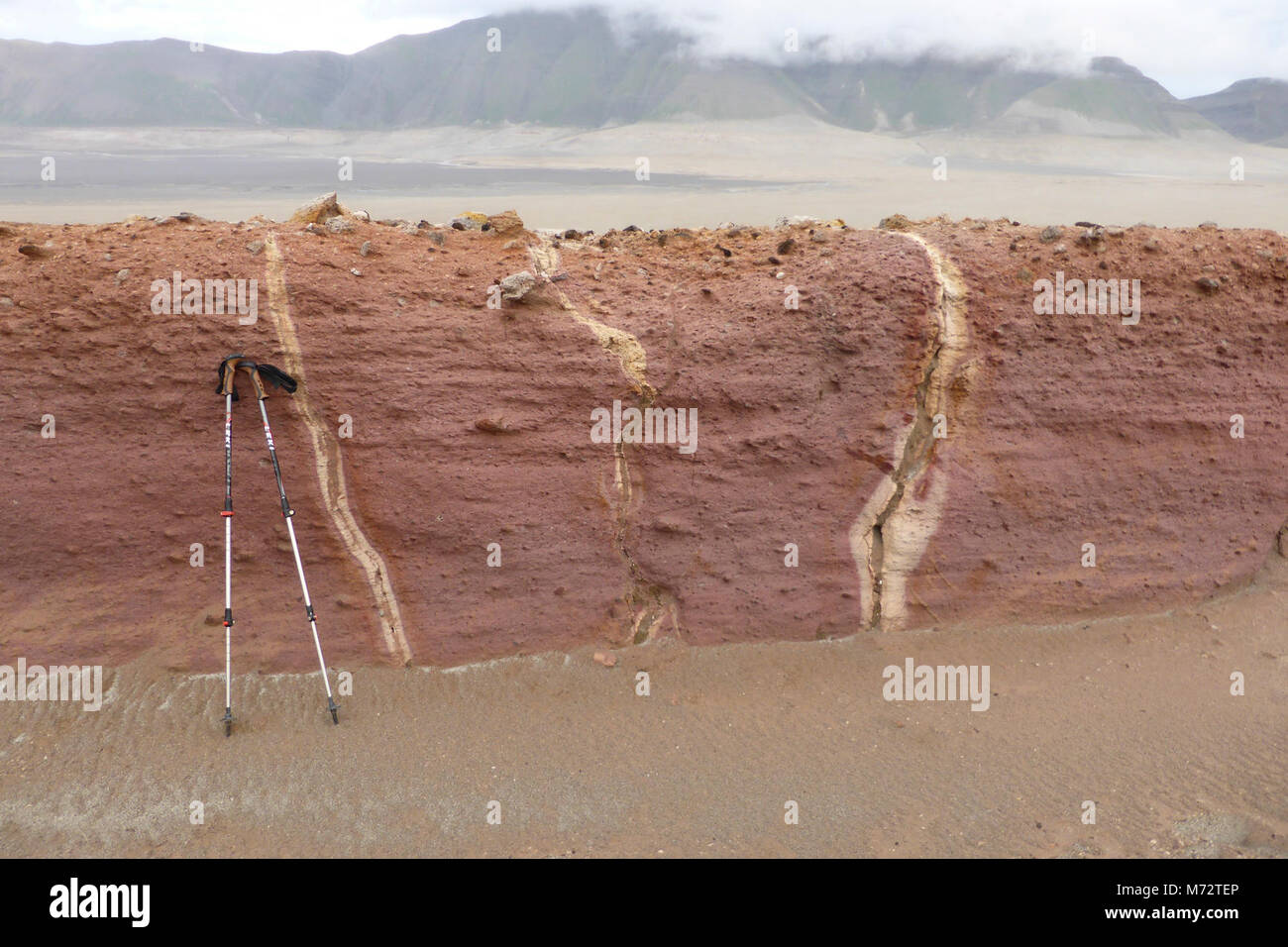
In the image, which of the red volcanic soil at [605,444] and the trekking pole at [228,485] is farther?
the red volcanic soil at [605,444]

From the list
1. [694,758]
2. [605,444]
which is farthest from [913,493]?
[694,758]

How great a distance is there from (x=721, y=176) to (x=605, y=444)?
3344 cm

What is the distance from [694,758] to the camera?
4758 mm

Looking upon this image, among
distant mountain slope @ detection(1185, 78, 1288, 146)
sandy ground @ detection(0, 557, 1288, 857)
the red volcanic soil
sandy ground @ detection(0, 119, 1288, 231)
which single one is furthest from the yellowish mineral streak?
distant mountain slope @ detection(1185, 78, 1288, 146)

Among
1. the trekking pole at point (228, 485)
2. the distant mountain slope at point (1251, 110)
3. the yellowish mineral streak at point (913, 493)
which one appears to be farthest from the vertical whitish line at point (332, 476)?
the distant mountain slope at point (1251, 110)

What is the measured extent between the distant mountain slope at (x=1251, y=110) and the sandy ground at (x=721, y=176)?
6.66 metres

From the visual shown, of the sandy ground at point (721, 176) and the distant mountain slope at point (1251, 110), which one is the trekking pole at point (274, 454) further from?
the distant mountain slope at point (1251, 110)

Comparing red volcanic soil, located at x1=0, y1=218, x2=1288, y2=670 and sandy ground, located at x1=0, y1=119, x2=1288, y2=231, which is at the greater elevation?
sandy ground, located at x1=0, y1=119, x2=1288, y2=231

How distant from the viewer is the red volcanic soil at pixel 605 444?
4801 millimetres

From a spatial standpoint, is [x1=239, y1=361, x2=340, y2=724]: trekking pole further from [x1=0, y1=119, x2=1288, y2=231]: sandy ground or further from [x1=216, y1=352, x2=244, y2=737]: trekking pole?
[x1=0, y1=119, x2=1288, y2=231]: sandy ground

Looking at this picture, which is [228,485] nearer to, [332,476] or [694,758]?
[332,476]

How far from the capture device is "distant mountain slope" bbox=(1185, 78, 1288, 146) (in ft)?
186

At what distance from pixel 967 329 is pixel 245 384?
416 centimetres

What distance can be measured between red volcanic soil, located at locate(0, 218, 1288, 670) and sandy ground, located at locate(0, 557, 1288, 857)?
10.8 inches
